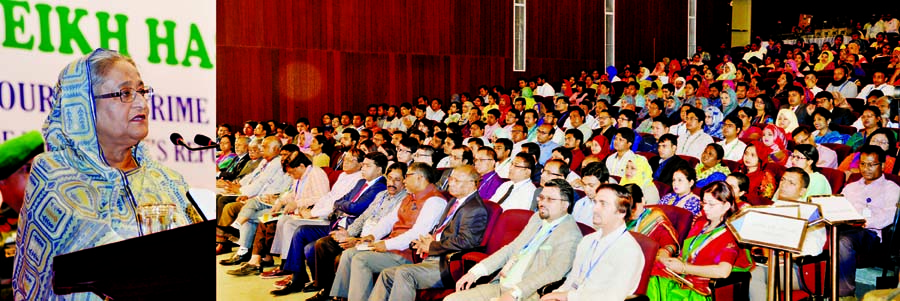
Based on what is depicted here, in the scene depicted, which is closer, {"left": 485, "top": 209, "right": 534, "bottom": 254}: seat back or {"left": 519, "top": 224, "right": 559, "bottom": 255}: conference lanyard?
{"left": 519, "top": 224, "right": 559, "bottom": 255}: conference lanyard

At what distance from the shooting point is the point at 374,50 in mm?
11344

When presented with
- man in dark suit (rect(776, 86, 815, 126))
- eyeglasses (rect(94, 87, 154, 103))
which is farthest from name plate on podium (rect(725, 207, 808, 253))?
man in dark suit (rect(776, 86, 815, 126))

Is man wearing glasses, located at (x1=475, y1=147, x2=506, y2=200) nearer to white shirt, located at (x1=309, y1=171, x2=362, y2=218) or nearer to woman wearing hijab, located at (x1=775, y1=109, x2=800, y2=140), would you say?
white shirt, located at (x1=309, y1=171, x2=362, y2=218)

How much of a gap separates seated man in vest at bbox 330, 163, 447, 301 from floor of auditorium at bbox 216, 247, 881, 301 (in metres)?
A: 0.57

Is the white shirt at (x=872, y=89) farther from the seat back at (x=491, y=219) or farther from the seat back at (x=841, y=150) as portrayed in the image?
the seat back at (x=491, y=219)

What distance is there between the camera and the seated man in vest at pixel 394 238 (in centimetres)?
423

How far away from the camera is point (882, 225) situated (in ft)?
15.1

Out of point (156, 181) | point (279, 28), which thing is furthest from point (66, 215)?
point (279, 28)

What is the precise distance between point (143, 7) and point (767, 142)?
5.27 metres

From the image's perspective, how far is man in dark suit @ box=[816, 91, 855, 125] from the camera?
23.9 feet

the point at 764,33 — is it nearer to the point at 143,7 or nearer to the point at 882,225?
the point at 882,225

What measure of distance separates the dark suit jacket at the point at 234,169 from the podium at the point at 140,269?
18.3 feet

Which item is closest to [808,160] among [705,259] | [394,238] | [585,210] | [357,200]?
[585,210]

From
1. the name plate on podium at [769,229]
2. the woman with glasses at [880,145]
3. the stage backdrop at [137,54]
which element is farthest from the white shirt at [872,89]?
the stage backdrop at [137,54]
